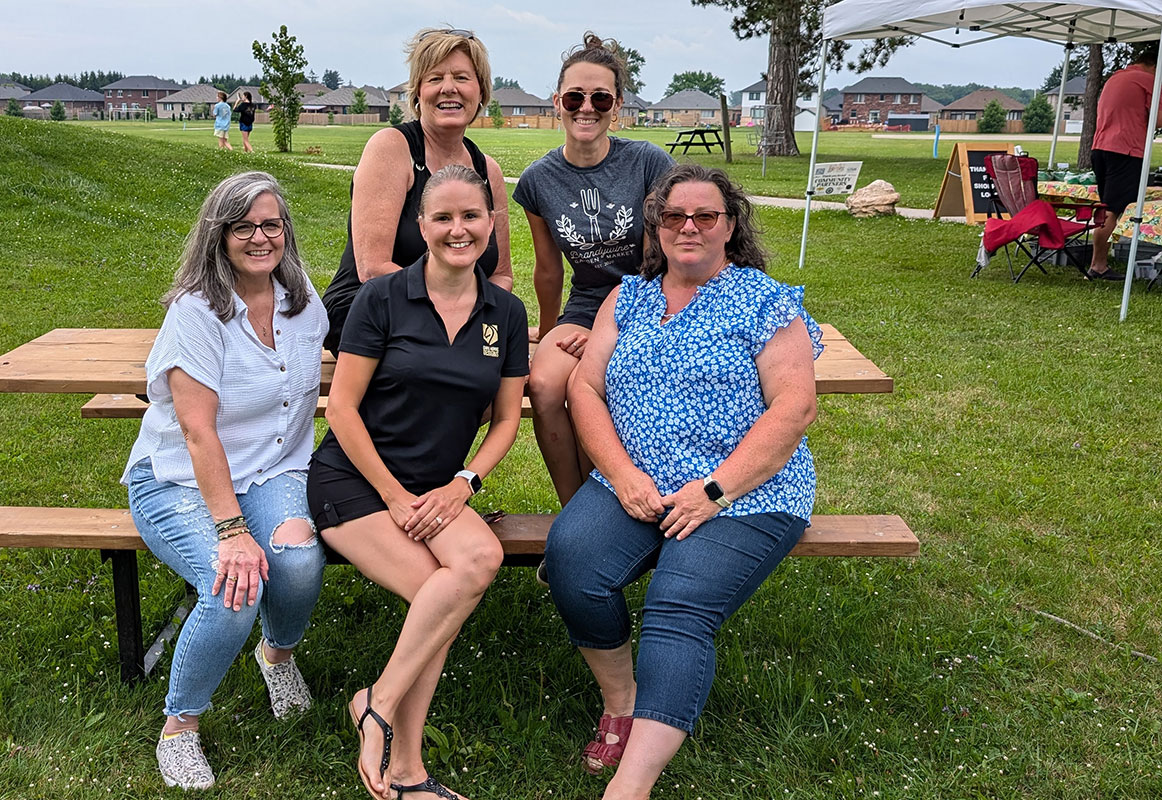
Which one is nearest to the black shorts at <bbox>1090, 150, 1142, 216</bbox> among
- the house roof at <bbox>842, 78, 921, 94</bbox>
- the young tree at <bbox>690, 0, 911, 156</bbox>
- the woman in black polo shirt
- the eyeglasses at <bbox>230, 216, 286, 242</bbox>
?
the woman in black polo shirt

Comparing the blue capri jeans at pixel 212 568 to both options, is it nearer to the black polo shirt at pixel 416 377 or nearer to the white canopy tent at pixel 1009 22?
the black polo shirt at pixel 416 377

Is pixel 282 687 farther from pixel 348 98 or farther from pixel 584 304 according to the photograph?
pixel 348 98

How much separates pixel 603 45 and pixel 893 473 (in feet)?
8.65

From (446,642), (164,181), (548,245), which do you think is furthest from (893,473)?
(164,181)

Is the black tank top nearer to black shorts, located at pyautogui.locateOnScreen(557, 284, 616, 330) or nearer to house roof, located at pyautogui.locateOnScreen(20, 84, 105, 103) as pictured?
black shorts, located at pyautogui.locateOnScreen(557, 284, 616, 330)

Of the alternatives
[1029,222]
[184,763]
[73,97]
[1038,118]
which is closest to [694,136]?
[1029,222]

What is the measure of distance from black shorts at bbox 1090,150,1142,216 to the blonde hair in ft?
25.4

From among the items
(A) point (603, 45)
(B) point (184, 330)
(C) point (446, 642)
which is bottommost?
(C) point (446, 642)

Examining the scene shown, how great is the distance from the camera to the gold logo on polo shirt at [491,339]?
114 inches

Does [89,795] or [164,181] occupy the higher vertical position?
[164,181]

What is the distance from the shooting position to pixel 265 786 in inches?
108

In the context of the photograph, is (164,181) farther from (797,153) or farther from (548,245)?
(797,153)

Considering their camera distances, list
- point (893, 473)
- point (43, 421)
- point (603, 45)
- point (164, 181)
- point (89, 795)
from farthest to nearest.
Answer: point (164, 181) → point (43, 421) → point (893, 473) → point (603, 45) → point (89, 795)

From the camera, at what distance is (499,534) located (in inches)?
123
